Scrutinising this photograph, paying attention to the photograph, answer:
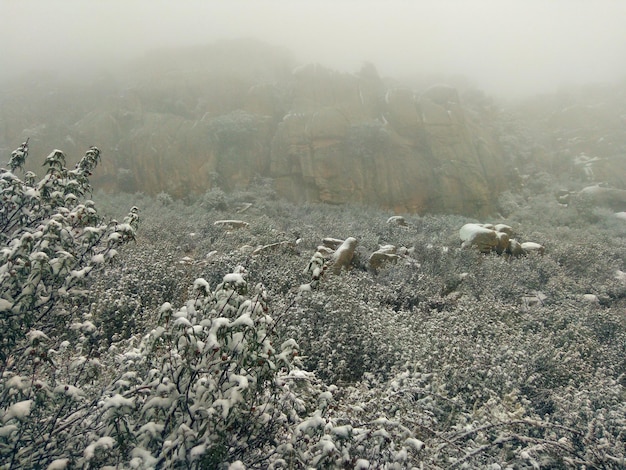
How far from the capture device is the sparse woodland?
8.50 ft

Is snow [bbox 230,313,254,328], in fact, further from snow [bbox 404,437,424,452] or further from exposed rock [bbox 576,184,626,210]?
exposed rock [bbox 576,184,626,210]

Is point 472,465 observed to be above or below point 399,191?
above

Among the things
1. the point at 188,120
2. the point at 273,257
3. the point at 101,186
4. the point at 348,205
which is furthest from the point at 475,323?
the point at 188,120

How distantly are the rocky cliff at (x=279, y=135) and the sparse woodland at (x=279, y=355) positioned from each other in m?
10.8

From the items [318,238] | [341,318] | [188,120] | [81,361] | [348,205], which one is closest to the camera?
[81,361]

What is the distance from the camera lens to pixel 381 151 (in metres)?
23.1

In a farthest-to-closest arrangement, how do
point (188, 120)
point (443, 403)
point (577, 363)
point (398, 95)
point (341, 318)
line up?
point (398, 95)
point (188, 120)
point (341, 318)
point (577, 363)
point (443, 403)

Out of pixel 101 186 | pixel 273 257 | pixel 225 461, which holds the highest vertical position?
pixel 225 461

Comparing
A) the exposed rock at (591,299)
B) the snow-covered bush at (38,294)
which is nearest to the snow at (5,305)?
the snow-covered bush at (38,294)

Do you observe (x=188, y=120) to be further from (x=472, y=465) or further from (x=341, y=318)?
(x=472, y=465)

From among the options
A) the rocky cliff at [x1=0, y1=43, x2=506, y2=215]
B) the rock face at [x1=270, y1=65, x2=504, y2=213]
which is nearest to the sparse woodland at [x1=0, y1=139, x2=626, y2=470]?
the rock face at [x1=270, y1=65, x2=504, y2=213]

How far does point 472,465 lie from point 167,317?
2737 millimetres

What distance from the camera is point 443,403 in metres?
4.58

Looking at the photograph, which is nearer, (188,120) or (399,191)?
(399,191)
